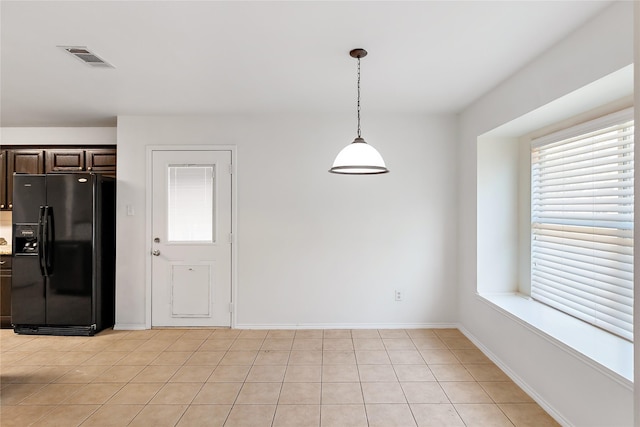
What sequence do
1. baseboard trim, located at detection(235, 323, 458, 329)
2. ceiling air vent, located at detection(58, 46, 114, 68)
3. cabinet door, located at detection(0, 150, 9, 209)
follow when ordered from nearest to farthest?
ceiling air vent, located at detection(58, 46, 114, 68), baseboard trim, located at detection(235, 323, 458, 329), cabinet door, located at detection(0, 150, 9, 209)

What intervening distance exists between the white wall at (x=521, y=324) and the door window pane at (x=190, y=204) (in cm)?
301

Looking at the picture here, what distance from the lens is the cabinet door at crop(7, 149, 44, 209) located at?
4547 mm

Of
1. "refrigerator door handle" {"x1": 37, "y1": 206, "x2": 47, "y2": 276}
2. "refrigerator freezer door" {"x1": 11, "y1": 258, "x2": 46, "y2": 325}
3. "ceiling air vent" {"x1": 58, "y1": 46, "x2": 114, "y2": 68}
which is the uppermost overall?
"ceiling air vent" {"x1": 58, "y1": 46, "x2": 114, "y2": 68}

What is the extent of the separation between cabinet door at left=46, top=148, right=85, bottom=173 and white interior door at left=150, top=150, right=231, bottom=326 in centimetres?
124

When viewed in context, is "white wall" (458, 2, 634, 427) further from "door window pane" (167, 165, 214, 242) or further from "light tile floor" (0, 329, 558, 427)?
"door window pane" (167, 165, 214, 242)

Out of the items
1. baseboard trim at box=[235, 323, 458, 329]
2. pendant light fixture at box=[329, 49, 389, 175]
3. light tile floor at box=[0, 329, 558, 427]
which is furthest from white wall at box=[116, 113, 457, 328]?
pendant light fixture at box=[329, 49, 389, 175]

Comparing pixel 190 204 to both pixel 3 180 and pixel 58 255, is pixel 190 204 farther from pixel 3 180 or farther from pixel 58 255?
pixel 3 180

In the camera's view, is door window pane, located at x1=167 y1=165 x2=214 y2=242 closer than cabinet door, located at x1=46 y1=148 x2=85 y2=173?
Yes

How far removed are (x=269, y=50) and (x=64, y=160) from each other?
3.69 metres

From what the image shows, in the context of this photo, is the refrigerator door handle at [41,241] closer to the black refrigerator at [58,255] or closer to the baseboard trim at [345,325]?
the black refrigerator at [58,255]

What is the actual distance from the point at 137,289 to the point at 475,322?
389 cm

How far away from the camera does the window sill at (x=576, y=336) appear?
1.95 m

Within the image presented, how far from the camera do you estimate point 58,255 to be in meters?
3.93

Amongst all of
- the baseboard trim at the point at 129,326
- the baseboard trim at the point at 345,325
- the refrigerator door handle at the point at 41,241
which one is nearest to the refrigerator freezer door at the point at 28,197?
the refrigerator door handle at the point at 41,241
